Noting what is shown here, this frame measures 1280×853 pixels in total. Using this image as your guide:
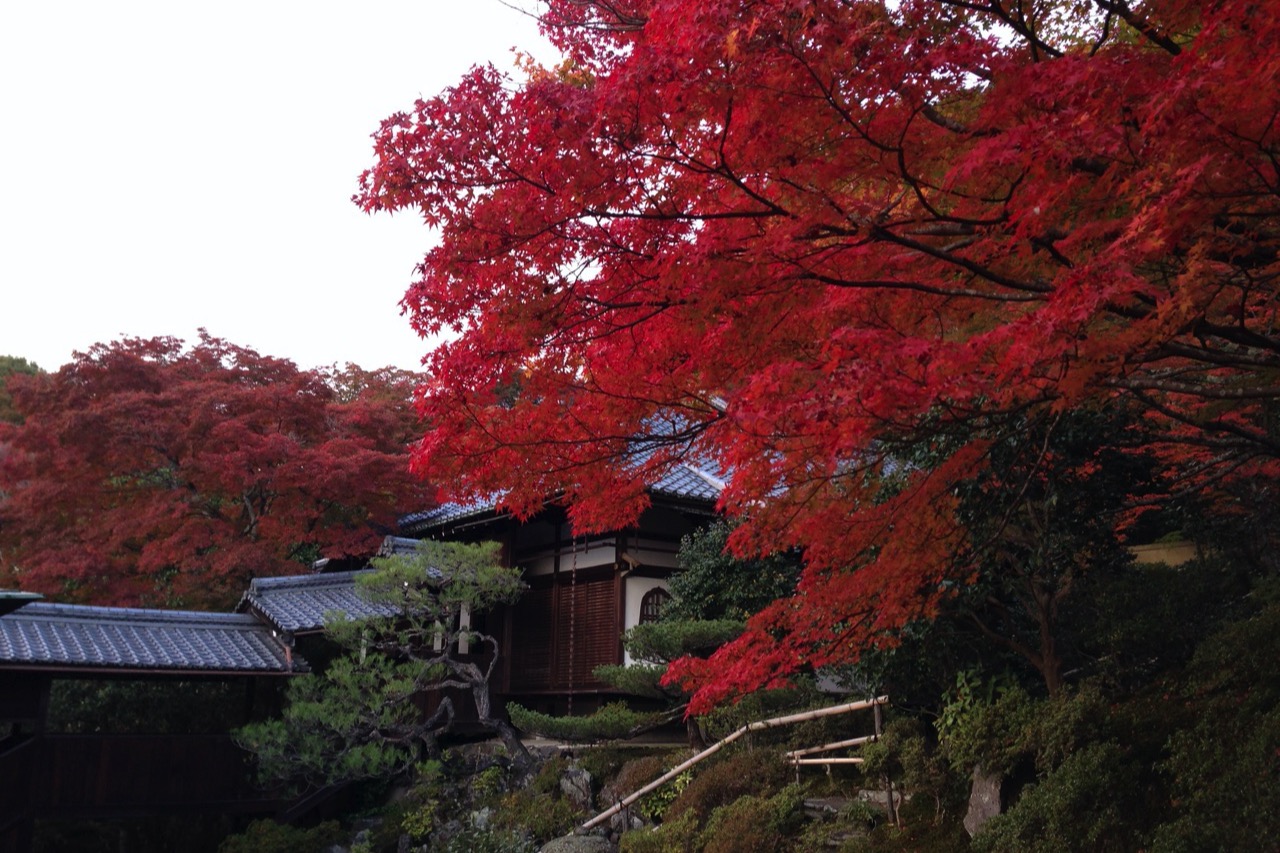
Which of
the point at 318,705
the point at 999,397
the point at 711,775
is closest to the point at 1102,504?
the point at 999,397

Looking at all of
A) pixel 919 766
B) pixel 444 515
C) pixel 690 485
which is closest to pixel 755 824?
pixel 919 766

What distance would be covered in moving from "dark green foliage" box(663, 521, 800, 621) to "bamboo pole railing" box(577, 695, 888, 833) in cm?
194

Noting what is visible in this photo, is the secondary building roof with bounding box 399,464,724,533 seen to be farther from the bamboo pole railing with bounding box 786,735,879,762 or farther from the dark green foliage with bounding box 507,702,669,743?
the bamboo pole railing with bounding box 786,735,879,762

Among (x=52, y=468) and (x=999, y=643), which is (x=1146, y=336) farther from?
(x=52, y=468)

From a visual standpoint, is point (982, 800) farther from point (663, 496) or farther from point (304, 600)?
point (304, 600)

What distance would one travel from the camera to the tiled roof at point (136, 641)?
41.9 feet

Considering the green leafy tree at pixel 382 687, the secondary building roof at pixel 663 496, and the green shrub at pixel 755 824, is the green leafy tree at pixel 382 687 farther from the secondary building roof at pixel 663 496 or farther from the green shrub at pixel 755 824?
the green shrub at pixel 755 824

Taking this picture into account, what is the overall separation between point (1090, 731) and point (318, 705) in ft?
30.7

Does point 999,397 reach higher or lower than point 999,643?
higher

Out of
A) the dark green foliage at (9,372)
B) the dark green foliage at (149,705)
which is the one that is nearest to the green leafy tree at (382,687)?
the dark green foliage at (149,705)

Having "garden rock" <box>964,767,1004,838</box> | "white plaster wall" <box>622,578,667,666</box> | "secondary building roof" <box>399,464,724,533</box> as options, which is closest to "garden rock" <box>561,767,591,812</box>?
"white plaster wall" <box>622,578,667,666</box>

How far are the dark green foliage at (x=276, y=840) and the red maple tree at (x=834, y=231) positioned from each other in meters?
8.31

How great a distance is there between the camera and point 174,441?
1709 cm

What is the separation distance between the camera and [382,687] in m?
14.0
